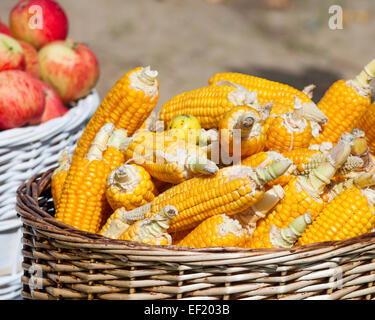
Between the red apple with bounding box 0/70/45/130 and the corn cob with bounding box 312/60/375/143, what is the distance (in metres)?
1.23

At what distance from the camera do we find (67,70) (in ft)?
8.28

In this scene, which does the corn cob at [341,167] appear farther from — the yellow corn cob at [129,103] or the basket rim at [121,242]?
the yellow corn cob at [129,103]

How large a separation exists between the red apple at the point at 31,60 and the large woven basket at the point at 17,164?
1.48 ft

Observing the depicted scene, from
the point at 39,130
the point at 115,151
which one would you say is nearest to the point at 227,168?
the point at 115,151

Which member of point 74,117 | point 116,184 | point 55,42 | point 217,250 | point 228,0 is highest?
point 228,0

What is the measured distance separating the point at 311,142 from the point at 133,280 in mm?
811

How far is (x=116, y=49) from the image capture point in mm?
5844

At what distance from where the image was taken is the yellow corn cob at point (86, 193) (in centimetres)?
153

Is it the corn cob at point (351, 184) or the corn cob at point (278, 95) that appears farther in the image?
the corn cob at point (278, 95)

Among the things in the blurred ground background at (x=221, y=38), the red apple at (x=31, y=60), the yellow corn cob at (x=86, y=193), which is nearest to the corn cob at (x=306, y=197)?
the yellow corn cob at (x=86, y=193)

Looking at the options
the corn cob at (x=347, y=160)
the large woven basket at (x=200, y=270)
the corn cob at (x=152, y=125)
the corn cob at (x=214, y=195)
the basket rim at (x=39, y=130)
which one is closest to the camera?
the large woven basket at (x=200, y=270)

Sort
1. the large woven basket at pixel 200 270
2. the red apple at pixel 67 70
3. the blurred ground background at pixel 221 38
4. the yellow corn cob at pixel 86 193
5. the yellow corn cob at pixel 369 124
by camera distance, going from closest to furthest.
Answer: the large woven basket at pixel 200 270
the yellow corn cob at pixel 86 193
the yellow corn cob at pixel 369 124
the red apple at pixel 67 70
the blurred ground background at pixel 221 38
